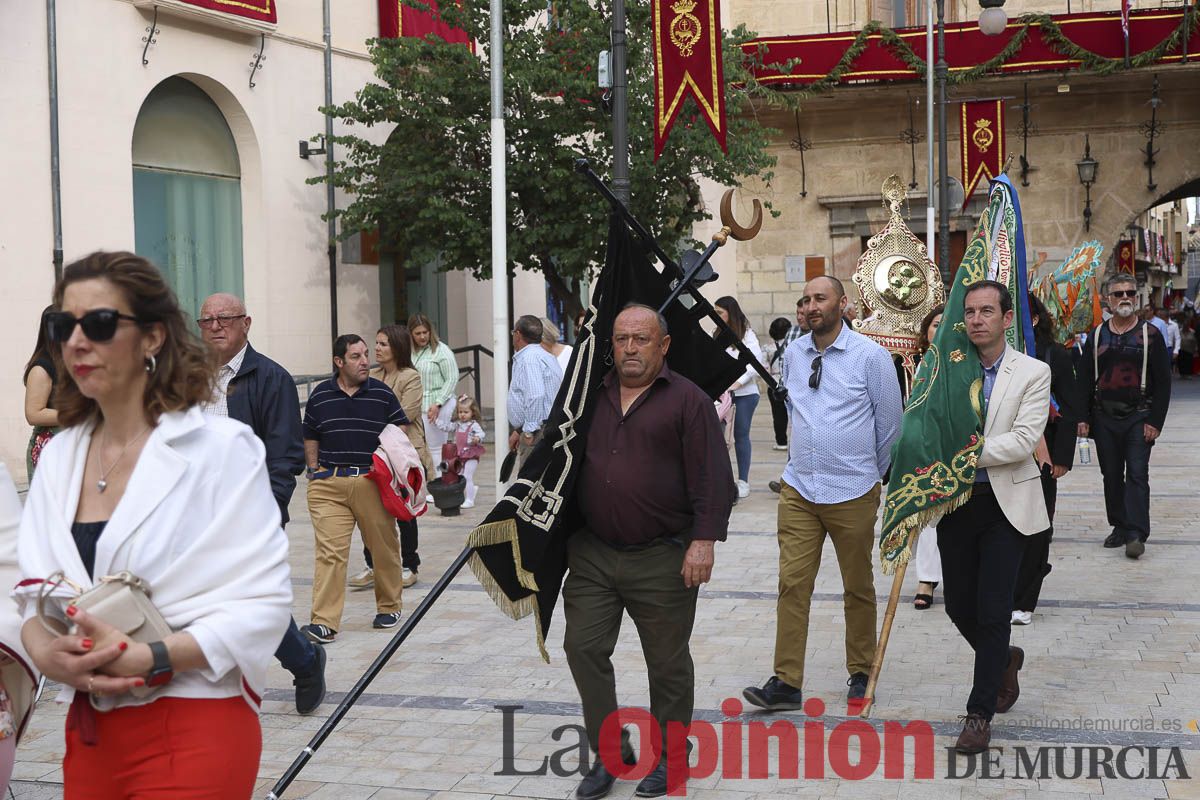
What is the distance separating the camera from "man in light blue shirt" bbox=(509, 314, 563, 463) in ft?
36.7

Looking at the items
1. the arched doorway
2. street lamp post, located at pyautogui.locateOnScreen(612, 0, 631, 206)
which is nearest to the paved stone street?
street lamp post, located at pyautogui.locateOnScreen(612, 0, 631, 206)

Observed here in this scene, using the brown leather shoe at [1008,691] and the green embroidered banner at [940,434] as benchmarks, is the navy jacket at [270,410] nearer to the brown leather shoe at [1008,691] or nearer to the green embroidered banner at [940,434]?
the green embroidered banner at [940,434]

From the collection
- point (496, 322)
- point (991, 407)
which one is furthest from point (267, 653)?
point (496, 322)

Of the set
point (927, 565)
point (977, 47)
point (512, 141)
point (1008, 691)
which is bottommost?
point (1008, 691)

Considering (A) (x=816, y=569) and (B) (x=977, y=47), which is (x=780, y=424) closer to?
(A) (x=816, y=569)

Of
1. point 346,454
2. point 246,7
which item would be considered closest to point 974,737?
point 346,454

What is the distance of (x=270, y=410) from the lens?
6234mm

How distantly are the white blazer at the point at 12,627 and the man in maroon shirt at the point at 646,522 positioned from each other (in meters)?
2.23

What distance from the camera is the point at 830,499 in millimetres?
6152

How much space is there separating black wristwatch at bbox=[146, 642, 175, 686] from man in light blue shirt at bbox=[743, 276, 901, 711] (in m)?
3.74

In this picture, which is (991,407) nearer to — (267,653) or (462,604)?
(267,653)

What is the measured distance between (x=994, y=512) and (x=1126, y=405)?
5174mm

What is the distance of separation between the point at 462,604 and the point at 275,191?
33.5 feet

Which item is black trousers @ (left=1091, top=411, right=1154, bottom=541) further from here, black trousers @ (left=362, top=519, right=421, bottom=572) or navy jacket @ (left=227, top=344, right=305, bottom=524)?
navy jacket @ (left=227, top=344, right=305, bottom=524)
